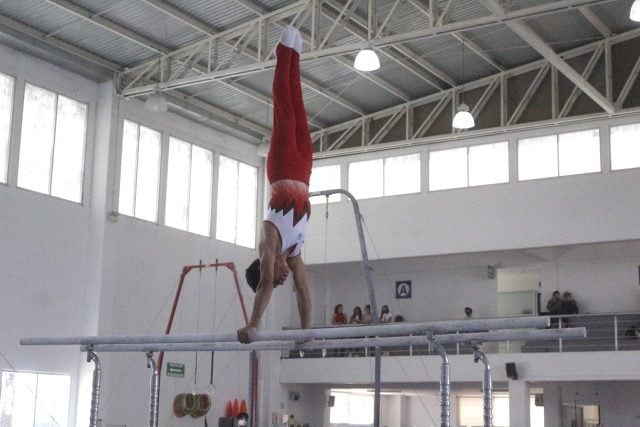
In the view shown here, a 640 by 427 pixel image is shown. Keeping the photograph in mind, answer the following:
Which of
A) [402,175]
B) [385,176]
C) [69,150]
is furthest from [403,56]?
[69,150]

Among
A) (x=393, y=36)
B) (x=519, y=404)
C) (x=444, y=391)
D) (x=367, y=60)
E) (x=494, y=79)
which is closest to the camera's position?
(x=444, y=391)

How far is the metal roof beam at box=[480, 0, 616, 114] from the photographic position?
15164 mm

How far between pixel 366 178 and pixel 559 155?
5.24 meters

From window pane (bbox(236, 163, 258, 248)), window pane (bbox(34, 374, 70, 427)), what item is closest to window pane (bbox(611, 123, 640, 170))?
window pane (bbox(236, 163, 258, 248))

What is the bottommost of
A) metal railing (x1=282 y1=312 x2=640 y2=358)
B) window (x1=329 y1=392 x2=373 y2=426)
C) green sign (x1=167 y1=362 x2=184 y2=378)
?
window (x1=329 y1=392 x2=373 y2=426)

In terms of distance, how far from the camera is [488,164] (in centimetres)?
2180


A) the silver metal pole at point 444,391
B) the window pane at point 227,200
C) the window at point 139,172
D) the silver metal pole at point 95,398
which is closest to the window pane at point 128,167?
the window at point 139,172

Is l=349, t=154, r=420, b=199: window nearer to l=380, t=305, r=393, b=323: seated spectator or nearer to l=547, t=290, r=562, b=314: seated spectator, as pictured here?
l=380, t=305, r=393, b=323: seated spectator

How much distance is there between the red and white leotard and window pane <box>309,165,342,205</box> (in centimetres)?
Result: 1757

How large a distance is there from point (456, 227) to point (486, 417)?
16019 mm

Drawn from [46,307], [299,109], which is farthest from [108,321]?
[299,109]

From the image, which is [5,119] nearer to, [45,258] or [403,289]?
[45,258]

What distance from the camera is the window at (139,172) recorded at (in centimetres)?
2080

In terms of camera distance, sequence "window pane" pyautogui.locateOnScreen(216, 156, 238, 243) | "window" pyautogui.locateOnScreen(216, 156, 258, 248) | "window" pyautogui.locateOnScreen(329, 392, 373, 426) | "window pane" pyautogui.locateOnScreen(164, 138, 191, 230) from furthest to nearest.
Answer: "window" pyautogui.locateOnScreen(329, 392, 373, 426), "window" pyautogui.locateOnScreen(216, 156, 258, 248), "window pane" pyautogui.locateOnScreen(216, 156, 238, 243), "window pane" pyautogui.locateOnScreen(164, 138, 191, 230)
